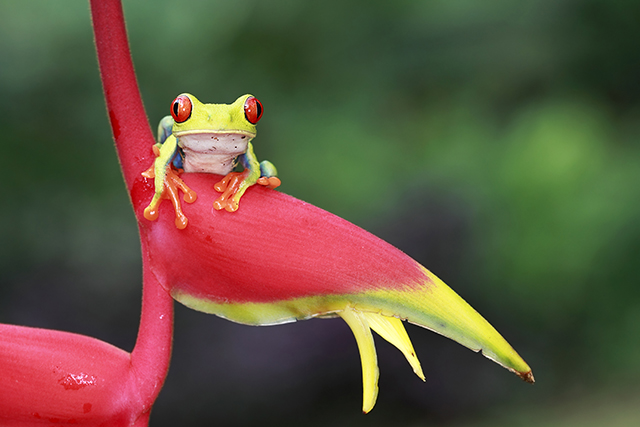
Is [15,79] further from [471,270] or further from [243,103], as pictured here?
[243,103]

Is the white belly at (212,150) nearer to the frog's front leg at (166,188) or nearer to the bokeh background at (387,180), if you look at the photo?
the frog's front leg at (166,188)

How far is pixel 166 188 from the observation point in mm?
332

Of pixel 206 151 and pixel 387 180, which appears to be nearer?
pixel 206 151

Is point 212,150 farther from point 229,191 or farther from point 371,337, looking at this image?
point 371,337

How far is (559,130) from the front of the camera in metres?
1.70

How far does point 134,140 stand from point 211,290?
0.32 feet

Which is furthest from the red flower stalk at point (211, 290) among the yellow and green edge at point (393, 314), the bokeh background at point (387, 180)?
the bokeh background at point (387, 180)

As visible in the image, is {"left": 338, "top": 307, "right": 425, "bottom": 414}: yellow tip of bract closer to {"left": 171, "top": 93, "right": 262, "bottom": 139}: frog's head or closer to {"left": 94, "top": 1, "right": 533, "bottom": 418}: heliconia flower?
{"left": 94, "top": 1, "right": 533, "bottom": 418}: heliconia flower

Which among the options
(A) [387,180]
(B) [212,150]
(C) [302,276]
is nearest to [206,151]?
(B) [212,150]

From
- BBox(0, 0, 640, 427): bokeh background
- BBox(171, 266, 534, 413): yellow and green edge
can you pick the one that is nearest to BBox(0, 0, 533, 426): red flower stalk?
BBox(171, 266, 534, 413): yellow and green edge

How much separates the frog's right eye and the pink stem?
0.06ft

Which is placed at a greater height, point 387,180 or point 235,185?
point 235,185

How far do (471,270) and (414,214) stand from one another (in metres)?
0.22

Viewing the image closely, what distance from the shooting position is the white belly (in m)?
0.36
